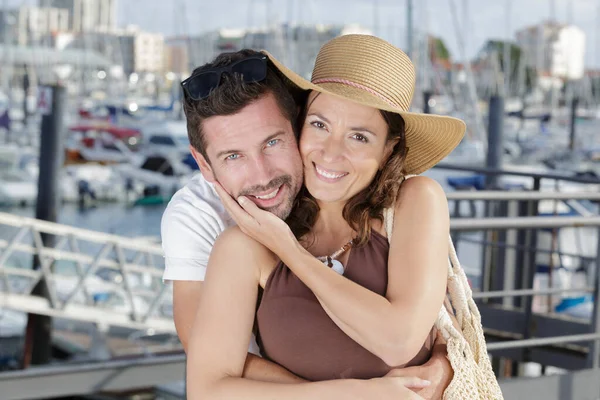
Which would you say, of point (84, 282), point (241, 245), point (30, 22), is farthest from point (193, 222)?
point (30, 22)

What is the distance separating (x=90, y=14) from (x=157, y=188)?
1940 cm

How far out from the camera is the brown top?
2.23 meters

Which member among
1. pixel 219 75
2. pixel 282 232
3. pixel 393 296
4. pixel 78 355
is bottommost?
pixel 78 355

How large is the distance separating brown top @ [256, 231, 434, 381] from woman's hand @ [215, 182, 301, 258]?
79mm

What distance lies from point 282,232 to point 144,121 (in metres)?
43.5

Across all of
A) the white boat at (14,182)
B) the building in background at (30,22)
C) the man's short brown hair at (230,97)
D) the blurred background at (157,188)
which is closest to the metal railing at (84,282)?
the blurred background at (157,188)

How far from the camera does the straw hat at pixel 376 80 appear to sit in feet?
7.63

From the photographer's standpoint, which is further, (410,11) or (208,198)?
(410,11)

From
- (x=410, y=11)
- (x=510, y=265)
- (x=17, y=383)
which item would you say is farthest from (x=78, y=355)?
(x=410, y=11)

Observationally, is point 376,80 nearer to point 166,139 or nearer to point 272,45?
point 272,45

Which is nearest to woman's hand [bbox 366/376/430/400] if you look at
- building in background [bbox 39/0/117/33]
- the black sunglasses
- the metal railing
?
the black sunglasses

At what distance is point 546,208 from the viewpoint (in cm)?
1758

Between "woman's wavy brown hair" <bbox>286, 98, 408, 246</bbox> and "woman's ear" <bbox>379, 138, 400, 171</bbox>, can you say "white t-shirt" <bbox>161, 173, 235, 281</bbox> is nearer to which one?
"woman's wavy brown hair" <bbox>286, 98, 408, 246</bbox>

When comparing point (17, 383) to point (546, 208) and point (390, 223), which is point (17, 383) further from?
point (546, 208)
